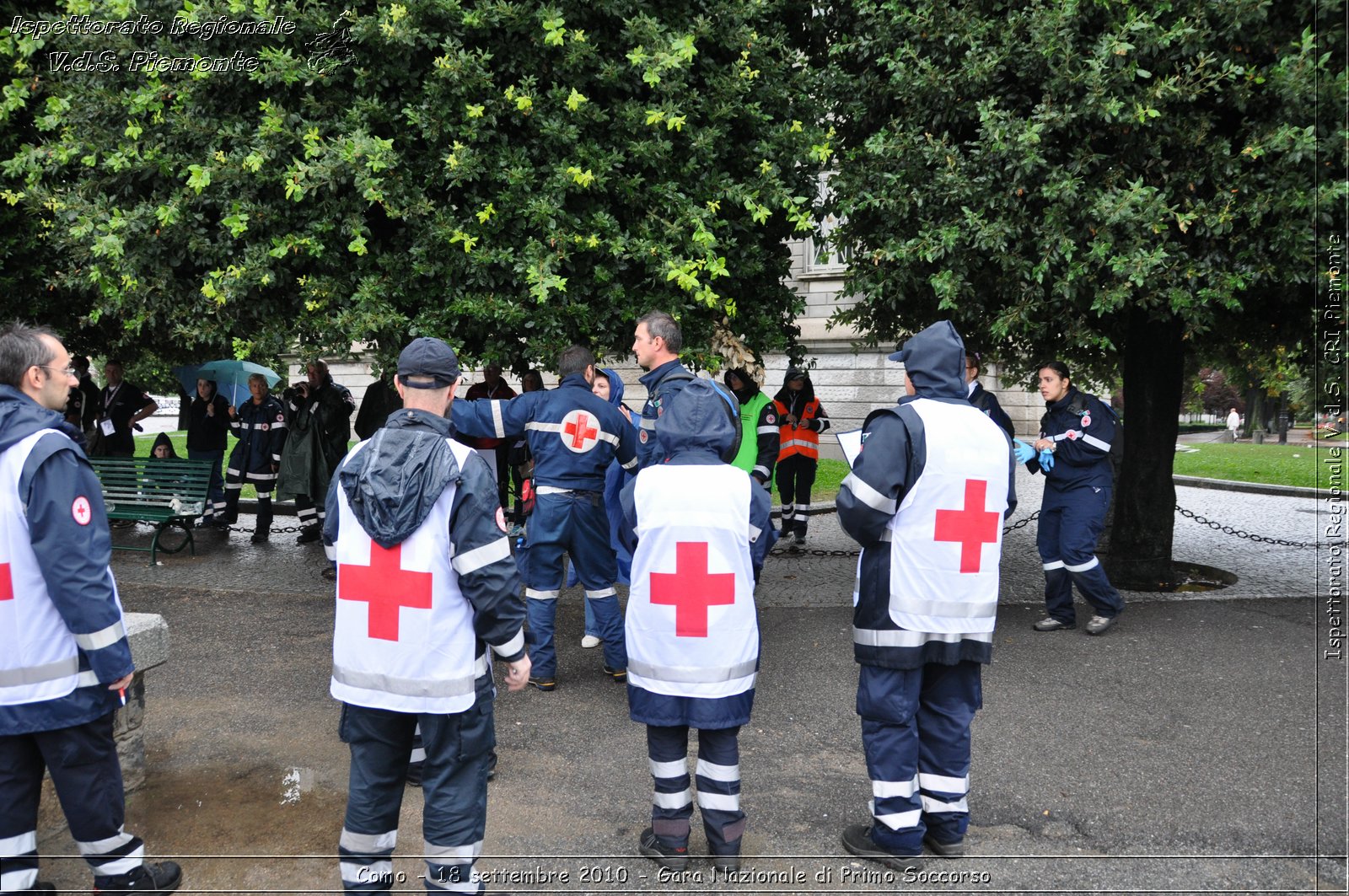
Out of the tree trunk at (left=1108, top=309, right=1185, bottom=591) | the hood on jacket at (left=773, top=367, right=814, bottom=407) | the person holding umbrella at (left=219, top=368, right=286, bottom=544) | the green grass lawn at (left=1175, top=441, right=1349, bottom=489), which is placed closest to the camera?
the tree trunk at (left=1108, top=309, right=1185, bottom=591)

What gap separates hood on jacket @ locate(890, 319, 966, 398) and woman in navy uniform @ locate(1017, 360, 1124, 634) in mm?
3346

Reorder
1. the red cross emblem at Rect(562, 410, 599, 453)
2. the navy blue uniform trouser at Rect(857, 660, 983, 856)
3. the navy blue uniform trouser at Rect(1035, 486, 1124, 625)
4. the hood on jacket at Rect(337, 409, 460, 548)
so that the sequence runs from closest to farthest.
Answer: the hood on jacket at Rect(337, 409, 460, 548) → the navy blue uniform trouser at Rect(857, 660, 983, 856) → the red cross emblem at Rect(562, 410, 599, 453) → the navy blue uniform trouser at Rect(1035, 486, 1124, 625)

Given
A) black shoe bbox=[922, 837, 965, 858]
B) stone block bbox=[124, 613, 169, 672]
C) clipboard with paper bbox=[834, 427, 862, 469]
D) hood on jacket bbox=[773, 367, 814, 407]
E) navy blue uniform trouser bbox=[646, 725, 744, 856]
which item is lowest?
black shoe bbox=[922, 837, 965, 858]

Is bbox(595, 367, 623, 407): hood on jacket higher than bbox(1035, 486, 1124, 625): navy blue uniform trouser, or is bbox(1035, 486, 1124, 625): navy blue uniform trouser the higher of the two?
bbox(595, 367, 623, 407): hood on jacket

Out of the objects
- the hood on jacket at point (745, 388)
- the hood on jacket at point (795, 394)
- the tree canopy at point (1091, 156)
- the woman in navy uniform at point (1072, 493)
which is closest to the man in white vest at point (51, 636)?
the tree canopy at point (1091, 156)

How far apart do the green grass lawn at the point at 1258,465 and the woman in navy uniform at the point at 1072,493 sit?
10.4 metres

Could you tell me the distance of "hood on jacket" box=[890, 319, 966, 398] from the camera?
4059 mm

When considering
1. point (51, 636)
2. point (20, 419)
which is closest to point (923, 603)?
point (51, 636)

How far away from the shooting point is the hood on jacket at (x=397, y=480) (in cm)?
319

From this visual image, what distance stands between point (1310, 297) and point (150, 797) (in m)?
8.20

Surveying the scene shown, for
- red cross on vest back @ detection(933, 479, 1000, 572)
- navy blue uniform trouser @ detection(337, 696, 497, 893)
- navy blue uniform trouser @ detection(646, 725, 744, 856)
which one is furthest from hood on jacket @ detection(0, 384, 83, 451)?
red cross on vest back @ detection(933, 479, 1000, 572)

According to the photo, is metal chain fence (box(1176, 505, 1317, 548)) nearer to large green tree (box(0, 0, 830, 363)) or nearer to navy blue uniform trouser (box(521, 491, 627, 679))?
large green tree (box(0, 0, 830, 363))

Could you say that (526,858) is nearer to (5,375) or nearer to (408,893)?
(408,893)

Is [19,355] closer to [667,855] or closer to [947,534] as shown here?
[667,855]
